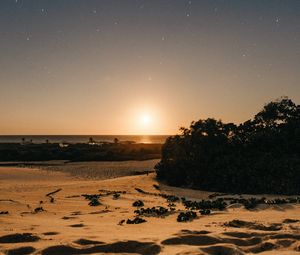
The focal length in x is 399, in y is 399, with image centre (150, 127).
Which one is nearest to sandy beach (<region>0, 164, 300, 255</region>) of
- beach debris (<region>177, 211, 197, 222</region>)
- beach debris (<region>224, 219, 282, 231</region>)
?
beach debris (<region>224, 219, 282, 231</region>)

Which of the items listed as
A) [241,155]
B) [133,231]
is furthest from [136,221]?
[241,155]

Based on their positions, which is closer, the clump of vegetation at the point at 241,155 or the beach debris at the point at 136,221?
the beach debris at the point at 136,221

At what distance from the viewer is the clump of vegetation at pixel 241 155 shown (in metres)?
18.8

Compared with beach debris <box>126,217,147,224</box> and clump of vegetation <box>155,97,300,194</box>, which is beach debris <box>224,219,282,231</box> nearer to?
beach debris <box>126,217,147,224</box>

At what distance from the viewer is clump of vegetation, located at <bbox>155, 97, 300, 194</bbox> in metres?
18.8

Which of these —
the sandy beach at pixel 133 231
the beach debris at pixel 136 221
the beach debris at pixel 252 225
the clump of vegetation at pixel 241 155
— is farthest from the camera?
the clump of vegetation at pixel 241 155

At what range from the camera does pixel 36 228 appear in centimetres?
878

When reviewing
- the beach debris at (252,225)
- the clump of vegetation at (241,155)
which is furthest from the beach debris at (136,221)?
the clump of vegetation at (241,155)

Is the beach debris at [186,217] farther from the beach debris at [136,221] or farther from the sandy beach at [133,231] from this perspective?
the beach debris at [136,221]

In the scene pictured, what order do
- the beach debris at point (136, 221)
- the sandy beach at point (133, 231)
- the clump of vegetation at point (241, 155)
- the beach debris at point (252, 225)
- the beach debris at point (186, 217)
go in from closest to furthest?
1. the sandy beach at point (133, 231)
2. the beach debris at point (252, 225)
3. the beach debris at point (136, 221)
4. the beach debris at point (186, 217)
5. the clump of vegetation at point (241, 155)

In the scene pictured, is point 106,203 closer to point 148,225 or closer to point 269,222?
point 148,225

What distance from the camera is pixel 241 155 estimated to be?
67.5ft

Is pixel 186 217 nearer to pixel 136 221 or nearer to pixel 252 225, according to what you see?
pixel 136 221

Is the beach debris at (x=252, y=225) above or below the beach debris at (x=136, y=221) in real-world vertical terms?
above
